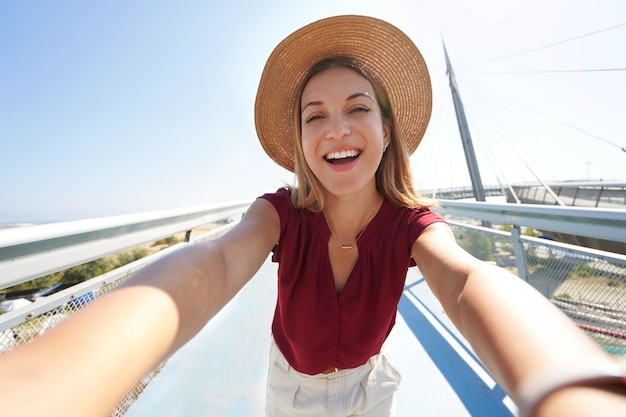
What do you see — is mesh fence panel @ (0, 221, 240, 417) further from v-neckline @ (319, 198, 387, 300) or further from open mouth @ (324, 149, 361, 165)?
open mouth @ (324, 149, 361, 165)

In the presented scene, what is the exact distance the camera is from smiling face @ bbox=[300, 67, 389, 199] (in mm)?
1181

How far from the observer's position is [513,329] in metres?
0.49

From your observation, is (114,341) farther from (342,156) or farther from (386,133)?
(386,133)

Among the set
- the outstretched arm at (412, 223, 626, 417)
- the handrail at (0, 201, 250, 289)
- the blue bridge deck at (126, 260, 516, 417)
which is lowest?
the blue bridge deck at (126, 260, 516, 417)

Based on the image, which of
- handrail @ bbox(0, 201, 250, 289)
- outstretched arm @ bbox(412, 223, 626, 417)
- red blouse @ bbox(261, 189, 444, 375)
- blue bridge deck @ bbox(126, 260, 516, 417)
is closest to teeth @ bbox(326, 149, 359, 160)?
red blouse @ bbox(261, 189, 444, 375)

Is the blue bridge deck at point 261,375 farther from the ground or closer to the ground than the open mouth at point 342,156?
closer to the ground

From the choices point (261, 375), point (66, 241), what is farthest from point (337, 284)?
point (261, 375)

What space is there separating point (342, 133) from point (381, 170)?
423mm

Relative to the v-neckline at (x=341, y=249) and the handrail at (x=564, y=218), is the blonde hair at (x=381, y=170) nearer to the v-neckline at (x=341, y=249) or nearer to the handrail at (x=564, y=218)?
the v-neckline at (x=341, y=249)

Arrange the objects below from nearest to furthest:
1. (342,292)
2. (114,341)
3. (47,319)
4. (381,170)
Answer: (114,341)
(47,319)
(342,292)
(381,170)

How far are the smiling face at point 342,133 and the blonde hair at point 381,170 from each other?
144 mm

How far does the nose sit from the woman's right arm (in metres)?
0.71

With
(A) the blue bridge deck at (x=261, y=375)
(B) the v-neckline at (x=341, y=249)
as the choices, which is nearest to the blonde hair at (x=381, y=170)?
(B) the v-neckline at (x=341, y=249)

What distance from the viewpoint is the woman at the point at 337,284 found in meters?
0.40
